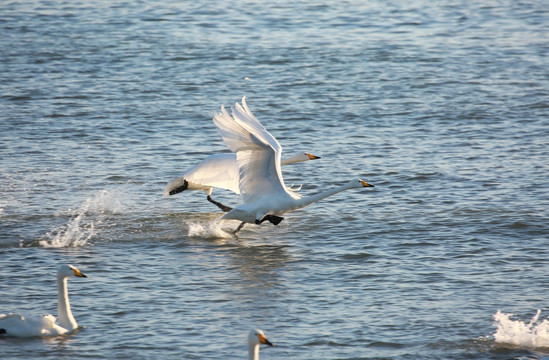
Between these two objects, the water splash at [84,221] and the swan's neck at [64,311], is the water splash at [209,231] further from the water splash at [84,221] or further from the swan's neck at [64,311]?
the swan's neck at [64,311]

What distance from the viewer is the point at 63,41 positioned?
23562 mm

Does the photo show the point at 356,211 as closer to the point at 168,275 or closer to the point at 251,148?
the point at 251,148

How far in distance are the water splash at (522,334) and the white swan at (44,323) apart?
391 cm

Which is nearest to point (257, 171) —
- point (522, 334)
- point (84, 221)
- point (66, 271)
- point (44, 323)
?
point (84, 221)

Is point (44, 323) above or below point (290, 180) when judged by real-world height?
above

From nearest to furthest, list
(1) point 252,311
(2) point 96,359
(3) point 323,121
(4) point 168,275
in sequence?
(2) point 96,359 < (1) point 252,311 < (4) point 168,275 < (3) point 323,121

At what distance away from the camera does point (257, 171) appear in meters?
11.6

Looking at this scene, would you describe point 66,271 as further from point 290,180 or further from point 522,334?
point 290,180

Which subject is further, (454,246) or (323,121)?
(323,121)

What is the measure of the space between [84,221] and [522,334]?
6.02 metres

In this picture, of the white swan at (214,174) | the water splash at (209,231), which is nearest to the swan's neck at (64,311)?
the water splash at (209,231)

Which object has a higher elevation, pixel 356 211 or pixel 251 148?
pixel 251 148

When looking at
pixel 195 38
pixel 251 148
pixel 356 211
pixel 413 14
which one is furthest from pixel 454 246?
pixel 413 14

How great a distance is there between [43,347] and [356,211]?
17.8ft
